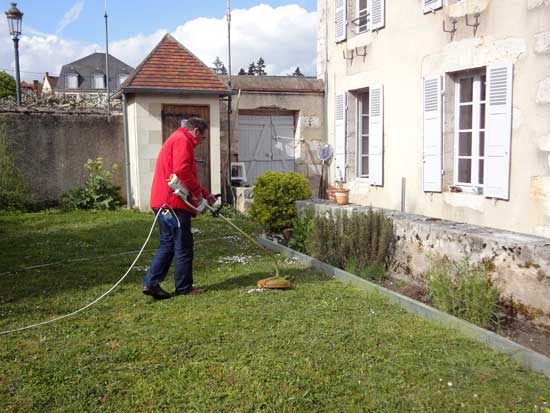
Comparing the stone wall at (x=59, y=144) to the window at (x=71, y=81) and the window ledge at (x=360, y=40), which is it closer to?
the window ledge at (x=360, y=40)

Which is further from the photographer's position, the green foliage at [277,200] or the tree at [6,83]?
the tree at [6,83]

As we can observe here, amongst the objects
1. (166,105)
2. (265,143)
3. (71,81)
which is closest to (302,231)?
(166,105)

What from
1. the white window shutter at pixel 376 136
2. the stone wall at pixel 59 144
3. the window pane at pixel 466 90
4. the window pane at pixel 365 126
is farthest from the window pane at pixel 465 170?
the stone wall at pixel 59 144

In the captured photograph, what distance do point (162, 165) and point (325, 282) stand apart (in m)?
2.22

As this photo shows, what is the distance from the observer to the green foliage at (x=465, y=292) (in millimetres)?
4527

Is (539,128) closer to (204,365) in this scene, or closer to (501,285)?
(501,285)

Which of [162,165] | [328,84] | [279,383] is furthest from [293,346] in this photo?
[328,84]

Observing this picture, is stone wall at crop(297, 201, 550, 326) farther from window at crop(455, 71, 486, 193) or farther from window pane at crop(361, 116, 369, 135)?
window pane at crop(361, 116, 369, 135)

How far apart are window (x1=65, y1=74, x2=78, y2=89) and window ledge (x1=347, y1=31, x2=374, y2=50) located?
41.7 m

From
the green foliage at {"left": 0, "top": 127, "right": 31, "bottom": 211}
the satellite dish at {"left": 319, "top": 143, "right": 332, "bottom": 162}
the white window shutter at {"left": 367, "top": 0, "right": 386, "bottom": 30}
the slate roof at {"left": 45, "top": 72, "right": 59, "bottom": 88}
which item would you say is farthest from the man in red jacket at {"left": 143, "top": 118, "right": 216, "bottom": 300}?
the slate roof at {"left": 45, "top": 72, "right": 59, "bottom": 88}

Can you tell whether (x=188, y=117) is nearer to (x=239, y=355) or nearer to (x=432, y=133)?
(x=432, y=133)

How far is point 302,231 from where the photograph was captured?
308 inches

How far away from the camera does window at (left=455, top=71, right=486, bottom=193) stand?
8102 mm

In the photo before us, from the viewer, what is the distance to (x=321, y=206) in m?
7.81
